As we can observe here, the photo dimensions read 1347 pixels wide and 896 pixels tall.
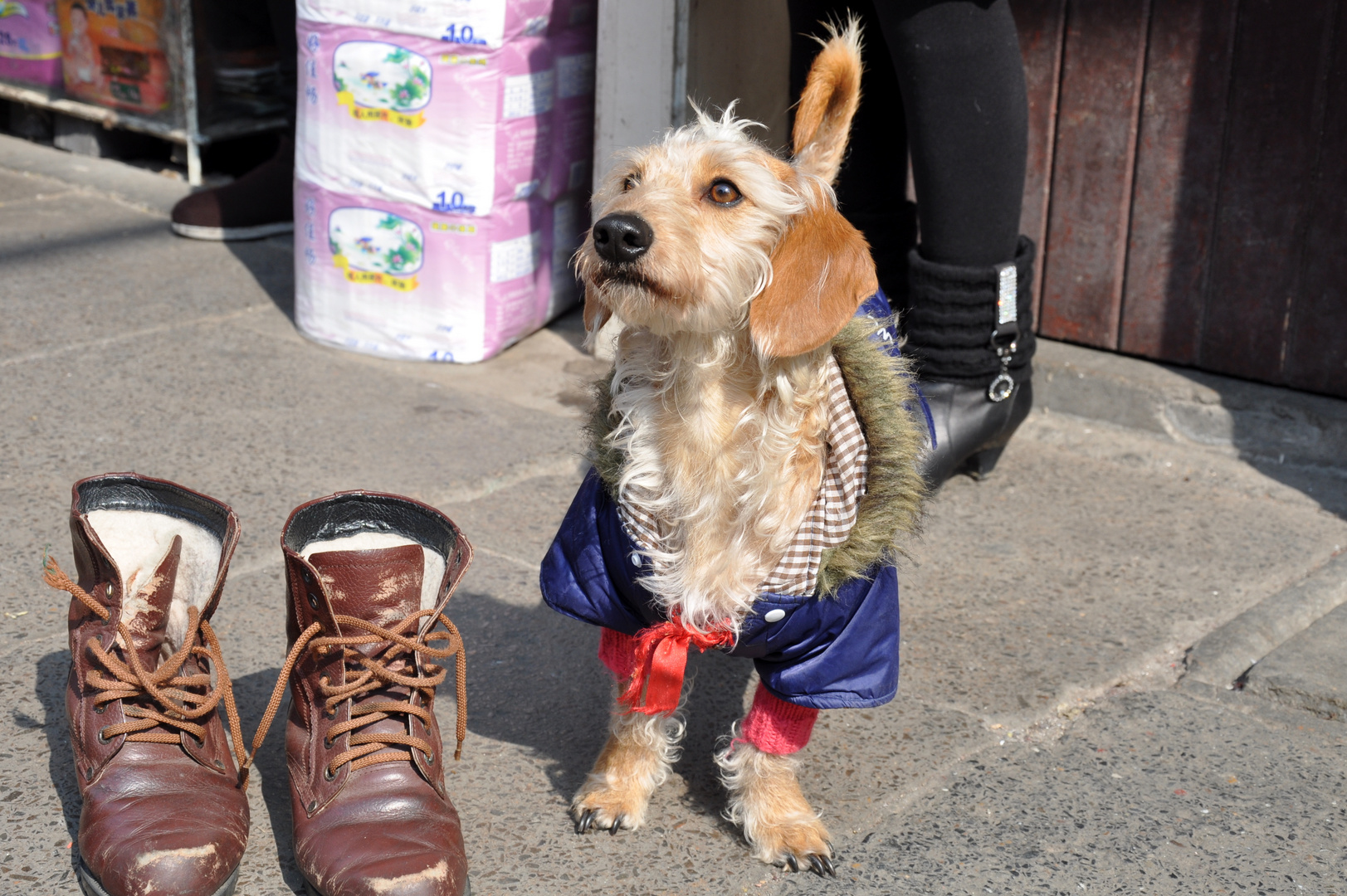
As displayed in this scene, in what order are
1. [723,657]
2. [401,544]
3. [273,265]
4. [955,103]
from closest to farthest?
1. [401,544]
2. [723,657]
3. [955,103]
4. [273,265]

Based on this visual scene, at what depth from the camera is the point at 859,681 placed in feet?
6.25

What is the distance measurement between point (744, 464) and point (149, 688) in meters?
0.91

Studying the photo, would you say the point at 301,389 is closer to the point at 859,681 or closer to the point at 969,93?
the point at 969,93

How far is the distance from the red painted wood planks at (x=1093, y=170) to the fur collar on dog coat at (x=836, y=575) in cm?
181

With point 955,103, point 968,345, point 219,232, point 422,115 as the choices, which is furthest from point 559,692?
Answer: point 219,232

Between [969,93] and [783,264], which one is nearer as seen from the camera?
[783,264]

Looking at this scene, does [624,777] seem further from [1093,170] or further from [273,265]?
[273,265]

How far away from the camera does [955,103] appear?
9.07ft

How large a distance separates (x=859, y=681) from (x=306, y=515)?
0.89 meters

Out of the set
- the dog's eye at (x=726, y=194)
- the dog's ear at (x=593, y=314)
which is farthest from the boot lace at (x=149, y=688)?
the dog's eye at (x=726, y=194)

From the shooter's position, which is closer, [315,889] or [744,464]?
[315,889]

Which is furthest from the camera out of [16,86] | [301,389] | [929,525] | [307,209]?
[16,86]

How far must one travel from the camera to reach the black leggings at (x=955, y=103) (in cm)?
271

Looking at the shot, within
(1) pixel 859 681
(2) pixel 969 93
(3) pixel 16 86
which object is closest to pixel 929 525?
(2) pixel 969 93
